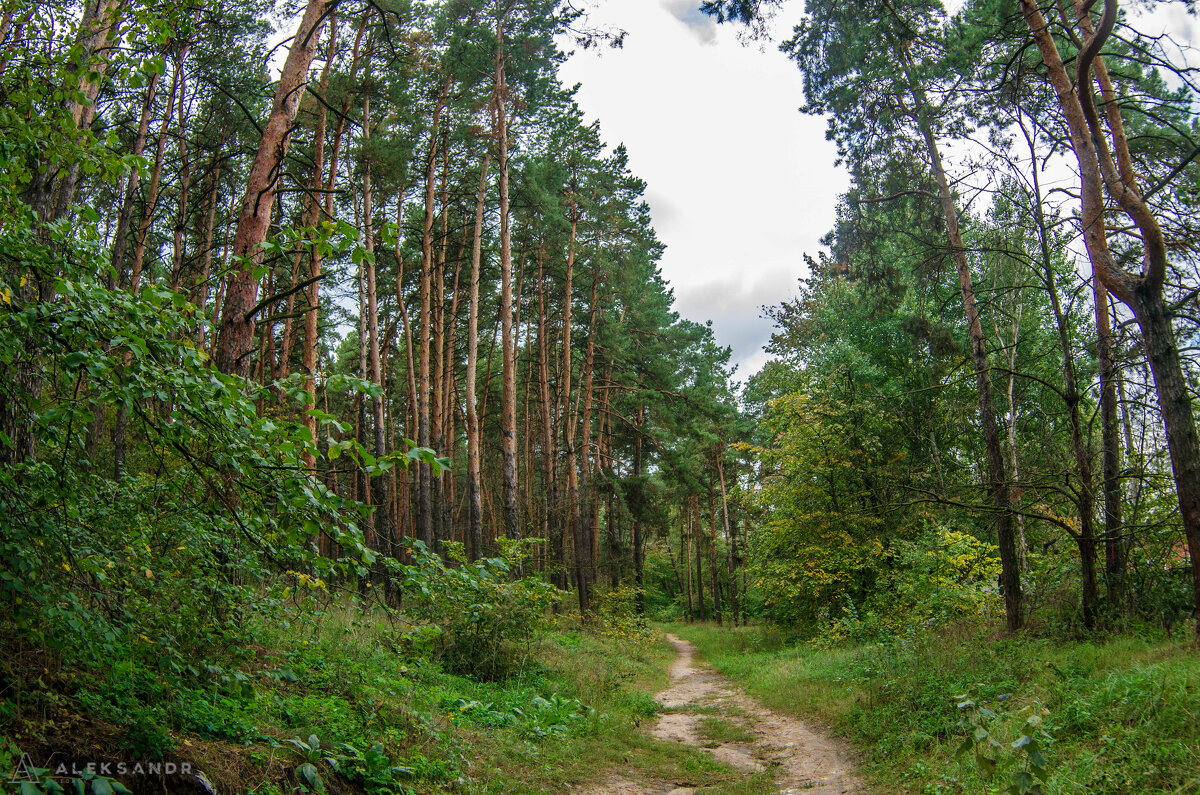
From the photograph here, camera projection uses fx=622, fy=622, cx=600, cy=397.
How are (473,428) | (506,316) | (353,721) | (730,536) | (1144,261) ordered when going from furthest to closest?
(730,536) < (473,428) < (506,316) < (1144,261) < (353,721)

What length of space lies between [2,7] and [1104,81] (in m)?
9.72

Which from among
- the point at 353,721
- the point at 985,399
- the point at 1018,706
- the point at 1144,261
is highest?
the point at 1144,261

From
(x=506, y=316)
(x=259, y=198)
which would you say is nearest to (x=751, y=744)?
(x=259, y=198)

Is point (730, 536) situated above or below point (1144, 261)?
below

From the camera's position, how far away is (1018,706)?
5.73m

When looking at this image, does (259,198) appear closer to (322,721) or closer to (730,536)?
(322,721)

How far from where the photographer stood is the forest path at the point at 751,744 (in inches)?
231

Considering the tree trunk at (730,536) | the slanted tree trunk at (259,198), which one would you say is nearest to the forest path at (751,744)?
the slanted tree trunk at (259,198)

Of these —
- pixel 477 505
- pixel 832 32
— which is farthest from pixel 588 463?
pixel 832 32

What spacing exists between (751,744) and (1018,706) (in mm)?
3102

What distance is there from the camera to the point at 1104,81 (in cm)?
696

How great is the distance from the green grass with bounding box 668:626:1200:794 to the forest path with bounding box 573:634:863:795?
334 millimetres

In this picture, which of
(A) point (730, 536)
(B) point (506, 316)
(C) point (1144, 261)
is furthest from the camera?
(A) point (730, 536)

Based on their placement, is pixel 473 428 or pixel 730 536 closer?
pixel 473 428
